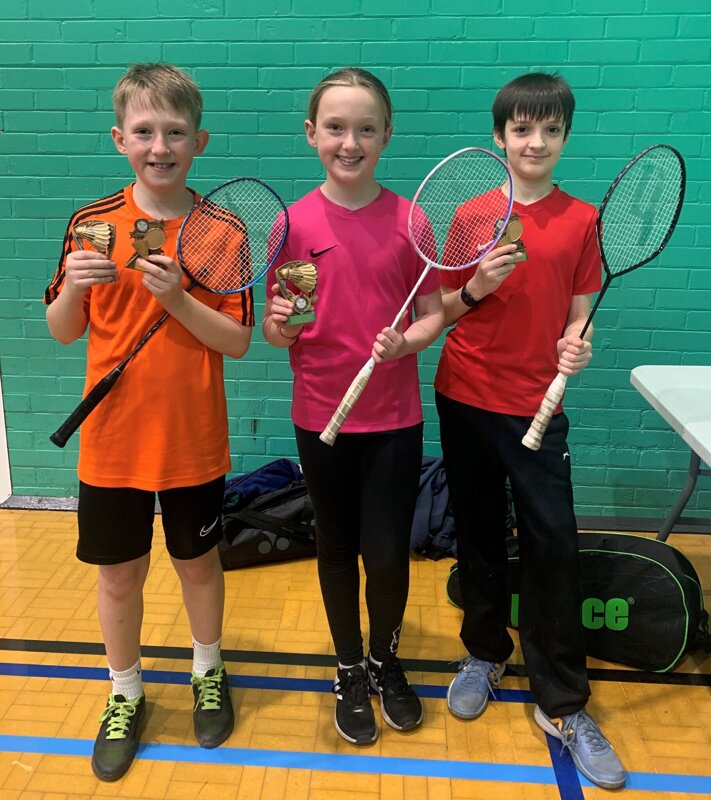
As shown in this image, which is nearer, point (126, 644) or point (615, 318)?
point (126, 644)

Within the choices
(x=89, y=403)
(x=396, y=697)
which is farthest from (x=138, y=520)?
(x=396, y=697)

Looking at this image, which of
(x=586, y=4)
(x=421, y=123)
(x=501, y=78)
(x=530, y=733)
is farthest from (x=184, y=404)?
(x=586, y=4)

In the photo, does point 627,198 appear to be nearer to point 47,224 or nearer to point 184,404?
point 184,404

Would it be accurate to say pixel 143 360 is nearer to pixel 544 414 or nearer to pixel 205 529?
pixel 205 529

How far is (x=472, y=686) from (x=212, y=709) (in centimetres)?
99

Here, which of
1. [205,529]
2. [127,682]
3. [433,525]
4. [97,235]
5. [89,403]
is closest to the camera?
[97,235]

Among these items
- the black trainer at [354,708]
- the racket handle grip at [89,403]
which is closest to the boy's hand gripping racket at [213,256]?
the racket handle grip at [89,403]

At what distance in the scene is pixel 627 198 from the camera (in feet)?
8.68

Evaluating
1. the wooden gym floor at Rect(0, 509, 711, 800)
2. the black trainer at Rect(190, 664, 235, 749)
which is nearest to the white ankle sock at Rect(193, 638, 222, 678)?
the black trainer at Rect(190, 664, 235, 749)

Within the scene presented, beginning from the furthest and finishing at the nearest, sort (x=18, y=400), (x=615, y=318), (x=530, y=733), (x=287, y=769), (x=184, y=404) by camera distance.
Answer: (x=18, y=400)
(x=615, y=318)
(x=530, y=733)
(x=287, y=769)
(x=184, y=404)

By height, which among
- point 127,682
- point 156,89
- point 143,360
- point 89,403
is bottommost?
point 127,682

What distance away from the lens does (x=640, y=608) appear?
2.96 meters

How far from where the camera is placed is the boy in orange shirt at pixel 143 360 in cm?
208

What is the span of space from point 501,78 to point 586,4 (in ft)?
1.73
